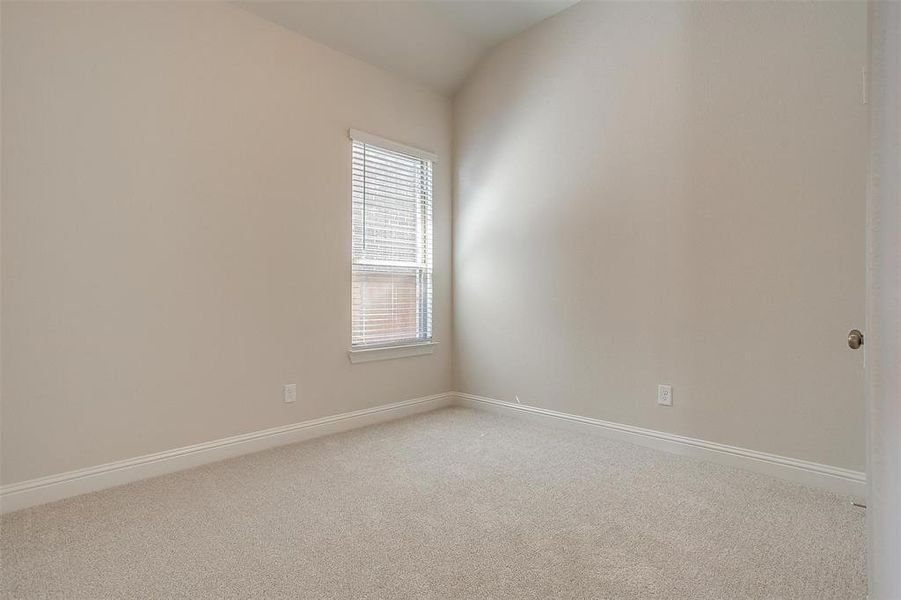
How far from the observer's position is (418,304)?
400 cm

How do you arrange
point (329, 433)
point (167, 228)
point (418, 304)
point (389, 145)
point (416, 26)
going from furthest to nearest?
point (418, 304) → point (389, 145) → point (416, 26) → point (329, 433) → point (167, 228)

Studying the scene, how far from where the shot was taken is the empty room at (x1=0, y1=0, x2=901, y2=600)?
1.77 meters

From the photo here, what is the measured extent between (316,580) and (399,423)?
2.00m

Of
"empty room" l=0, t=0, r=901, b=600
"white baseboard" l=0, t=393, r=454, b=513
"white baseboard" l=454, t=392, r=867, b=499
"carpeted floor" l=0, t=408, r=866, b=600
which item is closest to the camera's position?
"carpeted floor" l=0, t=408, r=866, b=600

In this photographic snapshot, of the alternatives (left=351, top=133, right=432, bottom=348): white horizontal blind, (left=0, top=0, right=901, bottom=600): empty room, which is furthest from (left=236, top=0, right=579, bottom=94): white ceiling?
(left=351, top=133, right=432, bottom=348): white horizontal blind

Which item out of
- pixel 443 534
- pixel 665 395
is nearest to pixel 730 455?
pixel 665 395

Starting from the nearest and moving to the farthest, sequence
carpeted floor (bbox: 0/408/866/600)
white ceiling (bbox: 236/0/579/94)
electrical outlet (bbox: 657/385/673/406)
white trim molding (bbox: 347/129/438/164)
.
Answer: carpeted floor (bbox: 0/408/866/600) → electrical outlet (bbox: 657/385/673/406) → white ceiling (bbox: 236/0/579/94) → white trim molding (bbox: 347/129/438/164)

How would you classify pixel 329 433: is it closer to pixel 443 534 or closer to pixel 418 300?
pixel 418 300

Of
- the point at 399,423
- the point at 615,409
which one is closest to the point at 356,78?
the point at 399,423

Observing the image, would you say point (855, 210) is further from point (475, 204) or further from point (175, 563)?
point (175, 563)

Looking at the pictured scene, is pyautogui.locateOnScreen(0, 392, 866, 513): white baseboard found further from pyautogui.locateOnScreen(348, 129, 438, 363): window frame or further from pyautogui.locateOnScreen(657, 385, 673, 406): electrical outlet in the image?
pyautogui.locateOnScreen(348, 129, 438, 363): window frame

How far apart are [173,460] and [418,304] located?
6.70 ft

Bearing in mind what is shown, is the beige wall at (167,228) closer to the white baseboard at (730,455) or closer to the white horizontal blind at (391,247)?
the white horizontal blind at (391,247)

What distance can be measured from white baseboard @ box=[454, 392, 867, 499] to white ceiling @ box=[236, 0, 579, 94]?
282cm
